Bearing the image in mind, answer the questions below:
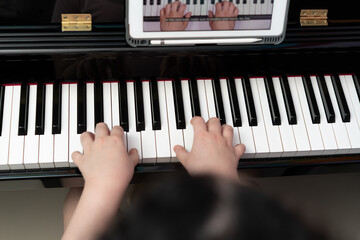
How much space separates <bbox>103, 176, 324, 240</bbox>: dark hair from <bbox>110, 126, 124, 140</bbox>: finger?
41 centimetres

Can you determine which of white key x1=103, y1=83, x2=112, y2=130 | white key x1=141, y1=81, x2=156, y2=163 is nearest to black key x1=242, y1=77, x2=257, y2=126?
white key x1=141, y1=81, x2=156, y2=163

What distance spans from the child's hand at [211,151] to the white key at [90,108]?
0.27 meters

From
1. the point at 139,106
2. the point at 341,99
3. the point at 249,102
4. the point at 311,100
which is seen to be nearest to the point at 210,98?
the point at 249,102

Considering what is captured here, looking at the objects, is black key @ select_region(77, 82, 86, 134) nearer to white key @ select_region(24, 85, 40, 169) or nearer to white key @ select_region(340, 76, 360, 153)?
white key @ select_region(24, 85, 40, 169)

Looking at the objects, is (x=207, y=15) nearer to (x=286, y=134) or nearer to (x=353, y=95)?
(x=286, y=134)

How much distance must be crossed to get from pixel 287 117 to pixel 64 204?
32.9 inches

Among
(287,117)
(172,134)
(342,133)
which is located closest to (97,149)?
(172,134)

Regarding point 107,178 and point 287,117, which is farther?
point 287,117

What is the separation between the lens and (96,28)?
1296 millimetres

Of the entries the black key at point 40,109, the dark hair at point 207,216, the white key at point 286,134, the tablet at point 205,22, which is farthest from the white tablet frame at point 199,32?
the dark hair at point 207,216

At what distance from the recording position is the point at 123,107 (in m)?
1.33

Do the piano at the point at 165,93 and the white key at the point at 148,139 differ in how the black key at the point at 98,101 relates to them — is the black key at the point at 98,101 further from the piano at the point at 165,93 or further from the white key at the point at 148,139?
the white key at the point at 148,139

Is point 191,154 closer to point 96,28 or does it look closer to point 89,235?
point 89,235

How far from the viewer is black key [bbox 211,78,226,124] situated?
4.46 ft
